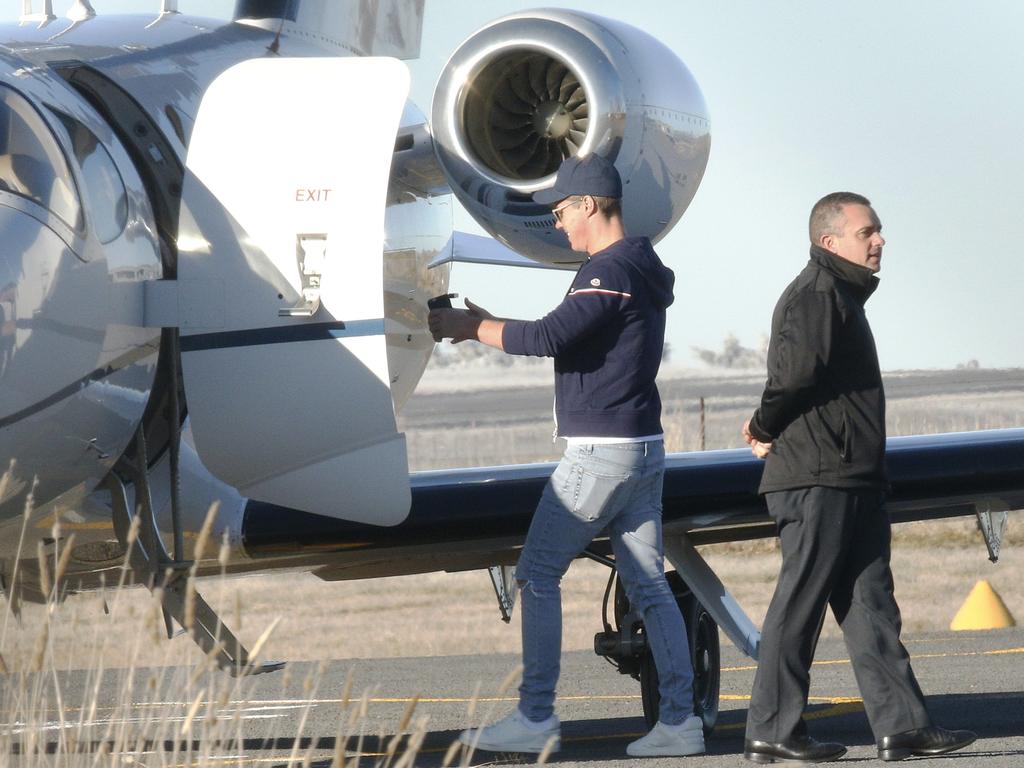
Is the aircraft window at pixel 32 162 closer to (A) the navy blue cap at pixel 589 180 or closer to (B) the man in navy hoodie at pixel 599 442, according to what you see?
(B) the man in navy hoodie at pixel 599 442

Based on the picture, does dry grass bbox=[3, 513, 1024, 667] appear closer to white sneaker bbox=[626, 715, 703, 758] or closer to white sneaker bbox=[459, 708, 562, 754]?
white sneaker bbox=[459, 708, 562, 754]

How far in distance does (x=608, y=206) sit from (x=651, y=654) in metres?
2.17

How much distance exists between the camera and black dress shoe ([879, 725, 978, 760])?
5543 millimetres

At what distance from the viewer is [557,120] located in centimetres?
778

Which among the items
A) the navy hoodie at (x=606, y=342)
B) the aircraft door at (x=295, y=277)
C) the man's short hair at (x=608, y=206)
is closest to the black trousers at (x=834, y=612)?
the navy hoodie at (x=606, y=342)

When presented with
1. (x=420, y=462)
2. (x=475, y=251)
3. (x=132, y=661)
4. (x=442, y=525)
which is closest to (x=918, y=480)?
(x=442, y=525)

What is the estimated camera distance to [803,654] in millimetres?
5672

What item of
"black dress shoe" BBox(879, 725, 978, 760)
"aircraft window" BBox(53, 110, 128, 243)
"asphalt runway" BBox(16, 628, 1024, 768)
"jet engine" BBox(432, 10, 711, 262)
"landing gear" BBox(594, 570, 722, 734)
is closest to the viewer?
"asphalt runway" BBox(16, 628, 1024, 768)

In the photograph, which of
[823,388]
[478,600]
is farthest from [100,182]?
[478,600]

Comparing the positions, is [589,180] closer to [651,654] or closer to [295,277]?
[295,277]

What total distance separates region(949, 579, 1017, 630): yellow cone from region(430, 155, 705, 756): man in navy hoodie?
9.10 metres

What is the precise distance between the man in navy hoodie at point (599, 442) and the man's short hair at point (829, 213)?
594 mm

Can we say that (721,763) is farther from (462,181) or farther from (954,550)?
(954,550)

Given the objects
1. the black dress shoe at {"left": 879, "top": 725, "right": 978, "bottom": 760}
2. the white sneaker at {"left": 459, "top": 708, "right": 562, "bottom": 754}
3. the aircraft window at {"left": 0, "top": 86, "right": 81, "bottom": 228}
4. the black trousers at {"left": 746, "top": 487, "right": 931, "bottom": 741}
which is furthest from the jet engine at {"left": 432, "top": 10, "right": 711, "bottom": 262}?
the black dress shoe at {"left": 879, "top": 725, "right": 978, "bottom": 760}
